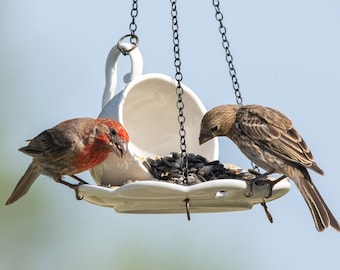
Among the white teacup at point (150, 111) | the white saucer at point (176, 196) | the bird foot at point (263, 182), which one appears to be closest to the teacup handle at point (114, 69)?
the white teacup at point (150, 111)

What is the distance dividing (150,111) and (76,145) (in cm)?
75

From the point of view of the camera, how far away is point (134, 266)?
463 inches

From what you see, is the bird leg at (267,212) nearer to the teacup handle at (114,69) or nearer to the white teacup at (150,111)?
the white teacup at (150,111)

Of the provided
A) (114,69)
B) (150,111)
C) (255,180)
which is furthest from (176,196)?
(114,69)

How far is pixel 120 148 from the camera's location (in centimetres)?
835

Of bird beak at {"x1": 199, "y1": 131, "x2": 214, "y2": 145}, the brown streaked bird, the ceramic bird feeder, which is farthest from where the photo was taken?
bird beak at {"x1": 199, "y1": 131, "x2": 214, "y2": 145}

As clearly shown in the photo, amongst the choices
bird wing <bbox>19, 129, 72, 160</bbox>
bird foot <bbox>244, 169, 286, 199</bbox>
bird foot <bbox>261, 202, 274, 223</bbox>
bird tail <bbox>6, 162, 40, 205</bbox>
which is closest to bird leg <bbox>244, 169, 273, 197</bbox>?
bird foot <bbox>244, 169, 286, 199</bbox>

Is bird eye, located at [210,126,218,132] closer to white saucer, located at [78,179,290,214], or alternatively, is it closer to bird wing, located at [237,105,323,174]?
bird wing, located at [237,105,323,174]

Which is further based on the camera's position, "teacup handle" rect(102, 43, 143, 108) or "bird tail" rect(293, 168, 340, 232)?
"teacup handle" rect(102, 43, 143, 108)

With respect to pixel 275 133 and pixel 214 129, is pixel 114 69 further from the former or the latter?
pixel 275 133

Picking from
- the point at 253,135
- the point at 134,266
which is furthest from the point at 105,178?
the point at 134,266

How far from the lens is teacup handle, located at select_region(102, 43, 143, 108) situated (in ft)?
29.5

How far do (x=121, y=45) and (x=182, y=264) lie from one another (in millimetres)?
4003

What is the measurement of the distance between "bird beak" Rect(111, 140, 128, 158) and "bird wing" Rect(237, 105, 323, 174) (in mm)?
1012
